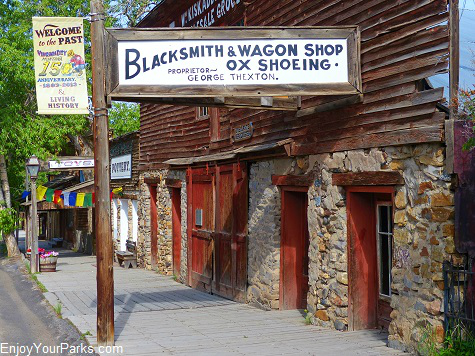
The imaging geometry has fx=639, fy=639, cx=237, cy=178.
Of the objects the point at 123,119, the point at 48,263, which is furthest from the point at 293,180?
the point at 123,119

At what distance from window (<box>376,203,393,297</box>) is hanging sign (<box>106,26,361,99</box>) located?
1.65 m

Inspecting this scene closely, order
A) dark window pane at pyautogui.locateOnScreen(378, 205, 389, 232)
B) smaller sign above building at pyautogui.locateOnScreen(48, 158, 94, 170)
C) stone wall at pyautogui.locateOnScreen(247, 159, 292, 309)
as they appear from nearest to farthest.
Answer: dark window pane at pyautogui.locateOnScreen(378, 205, 389, 232), stone wall at pyautogui.locateOnScreen(247, 159, 292, 309), smaller sign above building at pyautogui.locateOnScreen(48, 158, 94, 170)

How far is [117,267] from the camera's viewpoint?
20766 mm

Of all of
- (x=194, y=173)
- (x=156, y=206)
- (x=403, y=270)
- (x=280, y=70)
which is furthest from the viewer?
(x=156, y=206)

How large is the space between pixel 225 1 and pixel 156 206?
7.18 m

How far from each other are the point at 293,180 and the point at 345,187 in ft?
4.90

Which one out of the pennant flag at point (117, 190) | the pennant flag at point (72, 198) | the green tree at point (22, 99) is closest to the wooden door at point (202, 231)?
the pennant flag at point (117, 190)

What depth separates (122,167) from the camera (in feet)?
71.2

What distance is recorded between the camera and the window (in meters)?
8.31

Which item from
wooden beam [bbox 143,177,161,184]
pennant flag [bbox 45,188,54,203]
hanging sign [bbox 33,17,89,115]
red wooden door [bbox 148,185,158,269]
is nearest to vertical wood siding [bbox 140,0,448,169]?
hanging sign [bbox 33,17,89,115]

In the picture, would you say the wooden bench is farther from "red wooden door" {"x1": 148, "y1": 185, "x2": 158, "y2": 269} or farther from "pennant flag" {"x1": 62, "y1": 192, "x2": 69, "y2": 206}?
"pennant flag" {"x1": 62, "y1": 192, "x2": 69, "y2": 206}

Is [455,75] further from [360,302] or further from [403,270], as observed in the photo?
[360,302]

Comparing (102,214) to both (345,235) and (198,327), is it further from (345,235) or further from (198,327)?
(345,235)

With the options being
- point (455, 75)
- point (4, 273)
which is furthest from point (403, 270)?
point (4, 273)
